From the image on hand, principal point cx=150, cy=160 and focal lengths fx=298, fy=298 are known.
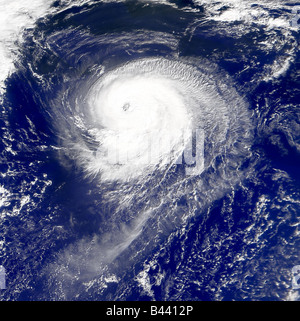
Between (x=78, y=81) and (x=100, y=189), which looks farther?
(x=78, y=81)

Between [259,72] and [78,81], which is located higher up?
[78,81]

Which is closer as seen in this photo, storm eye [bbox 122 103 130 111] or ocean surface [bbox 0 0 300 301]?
ocean surface [bbox 0 0 300 301]

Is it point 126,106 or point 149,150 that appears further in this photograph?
point 126,106

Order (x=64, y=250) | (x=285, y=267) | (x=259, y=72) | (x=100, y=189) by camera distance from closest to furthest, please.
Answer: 1. (x=285, y=267)
2. (x=64, y=250)
3. (x=100, y=189)
4. (x=259, y=72)

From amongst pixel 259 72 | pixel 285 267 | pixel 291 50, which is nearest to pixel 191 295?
pixel 285 267

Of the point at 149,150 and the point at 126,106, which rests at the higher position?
the point at 126,106

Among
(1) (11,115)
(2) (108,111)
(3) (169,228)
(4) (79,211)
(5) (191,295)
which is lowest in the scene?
(5) (191,295)

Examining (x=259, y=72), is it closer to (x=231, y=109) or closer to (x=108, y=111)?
(x=231, y=109)

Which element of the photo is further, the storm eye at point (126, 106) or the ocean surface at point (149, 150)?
the storm eye at point (126, 106)
